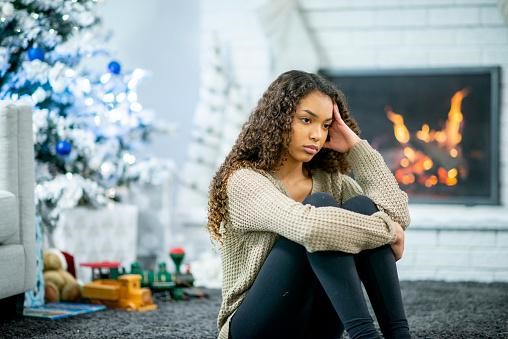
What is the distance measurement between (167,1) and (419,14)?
1.34 m

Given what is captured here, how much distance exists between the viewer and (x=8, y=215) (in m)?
2.10

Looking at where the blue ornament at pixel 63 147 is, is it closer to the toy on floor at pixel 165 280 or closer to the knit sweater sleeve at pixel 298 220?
the toy on floor at pixel 165 280

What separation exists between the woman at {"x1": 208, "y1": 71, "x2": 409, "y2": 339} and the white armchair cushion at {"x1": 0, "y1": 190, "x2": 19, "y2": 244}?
76 cm

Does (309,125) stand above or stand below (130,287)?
above

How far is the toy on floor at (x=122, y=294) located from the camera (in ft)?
8.14

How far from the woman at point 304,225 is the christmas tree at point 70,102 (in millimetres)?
1442

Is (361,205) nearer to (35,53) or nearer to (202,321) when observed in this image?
(202,321)

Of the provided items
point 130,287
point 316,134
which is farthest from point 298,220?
point 130,287

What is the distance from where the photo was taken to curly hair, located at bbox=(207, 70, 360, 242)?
Result: 5.14ft

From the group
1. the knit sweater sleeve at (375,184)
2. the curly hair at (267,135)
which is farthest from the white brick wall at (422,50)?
the curly hair at (267,135)

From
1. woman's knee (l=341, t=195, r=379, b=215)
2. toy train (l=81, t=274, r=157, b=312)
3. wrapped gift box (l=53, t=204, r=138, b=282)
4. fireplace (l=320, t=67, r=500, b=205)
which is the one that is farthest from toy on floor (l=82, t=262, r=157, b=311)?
fireplace (l=320, t=67, r=500, b=205)

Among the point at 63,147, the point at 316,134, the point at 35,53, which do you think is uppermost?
the point at 35,53

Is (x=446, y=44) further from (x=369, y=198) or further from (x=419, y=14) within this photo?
(x=369, y=198)

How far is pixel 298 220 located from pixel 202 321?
3.06 ft
